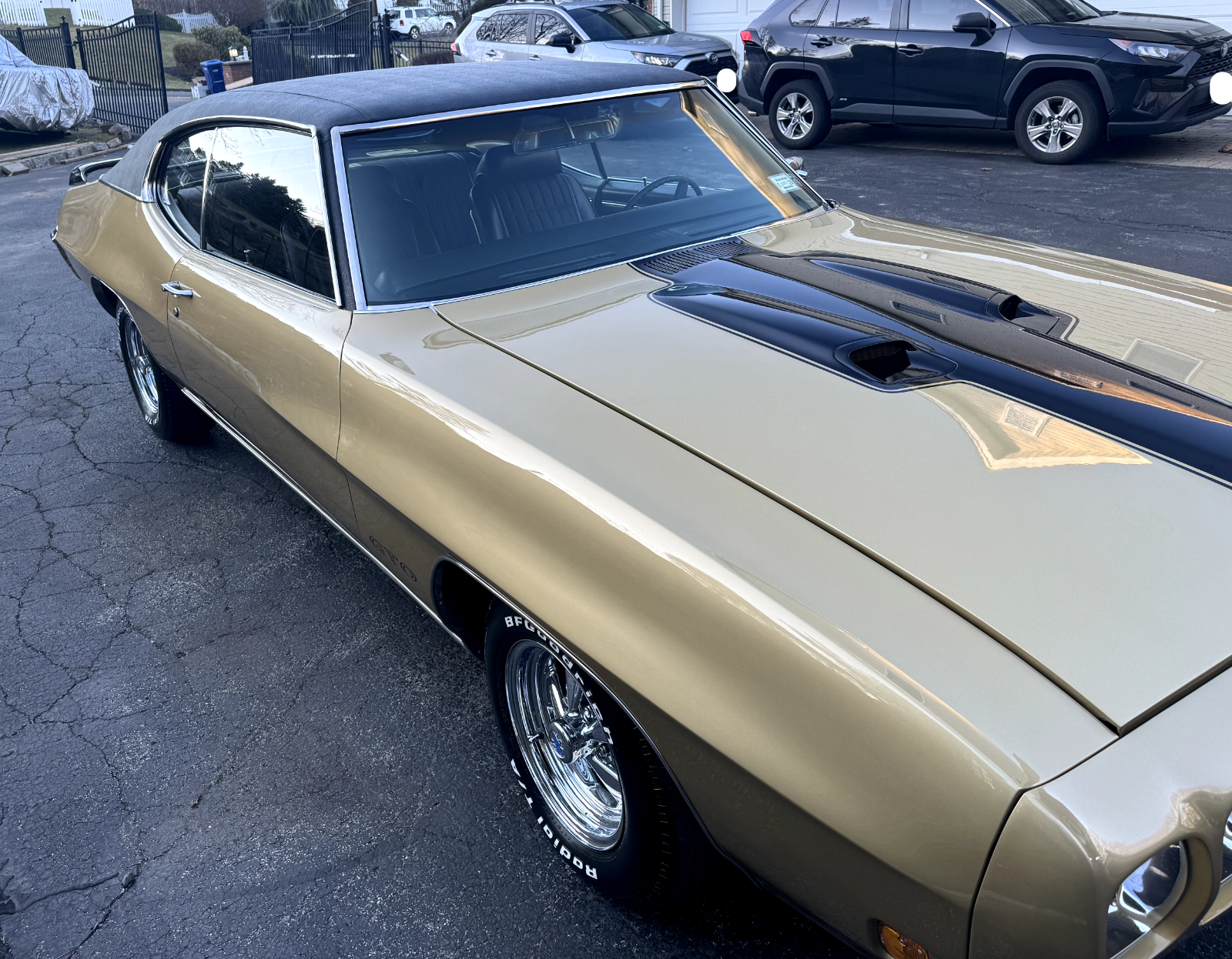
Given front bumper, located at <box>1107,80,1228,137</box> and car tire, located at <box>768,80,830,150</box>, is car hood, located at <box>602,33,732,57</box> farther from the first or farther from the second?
front bumper, located at <box>1107,80,1228,137</box>

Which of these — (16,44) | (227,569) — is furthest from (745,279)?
(16,44)

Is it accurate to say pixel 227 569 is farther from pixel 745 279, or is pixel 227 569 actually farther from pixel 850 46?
pixel 850 46

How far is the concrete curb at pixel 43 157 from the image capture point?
40.7 ft

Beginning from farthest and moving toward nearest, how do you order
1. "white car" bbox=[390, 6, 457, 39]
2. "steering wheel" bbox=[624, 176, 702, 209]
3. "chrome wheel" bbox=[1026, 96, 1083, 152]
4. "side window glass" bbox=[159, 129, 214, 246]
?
1. "white car" bbox=[390, 6, 457, 39]
2. "chrome wheel" bbox=[1026, 96, 1083, 152]
3. "side window glass" bbox=[159, 129, 214, 246]
4. "steering wheel" bbox=[624, 176, 702, 209]

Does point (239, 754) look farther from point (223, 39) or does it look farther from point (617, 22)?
point (223, 39)

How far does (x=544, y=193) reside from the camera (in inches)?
111

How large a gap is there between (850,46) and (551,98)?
772 centimetres

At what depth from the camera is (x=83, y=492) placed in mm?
3965

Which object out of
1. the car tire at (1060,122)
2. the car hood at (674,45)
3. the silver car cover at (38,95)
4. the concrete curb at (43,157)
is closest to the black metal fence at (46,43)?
the silver car cover at (38,95)

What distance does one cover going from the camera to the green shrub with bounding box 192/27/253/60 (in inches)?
1372

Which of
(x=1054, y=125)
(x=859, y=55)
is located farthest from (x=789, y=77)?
(x=1054, y=125)

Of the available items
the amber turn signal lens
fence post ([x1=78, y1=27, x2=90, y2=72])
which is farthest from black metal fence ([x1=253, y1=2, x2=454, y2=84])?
the amber turn signal lens

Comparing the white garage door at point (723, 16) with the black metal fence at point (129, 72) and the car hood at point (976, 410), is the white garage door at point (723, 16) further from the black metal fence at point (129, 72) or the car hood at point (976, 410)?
the car hood at point (976, 410)

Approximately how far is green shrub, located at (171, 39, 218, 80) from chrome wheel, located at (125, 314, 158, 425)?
32.1 metres
